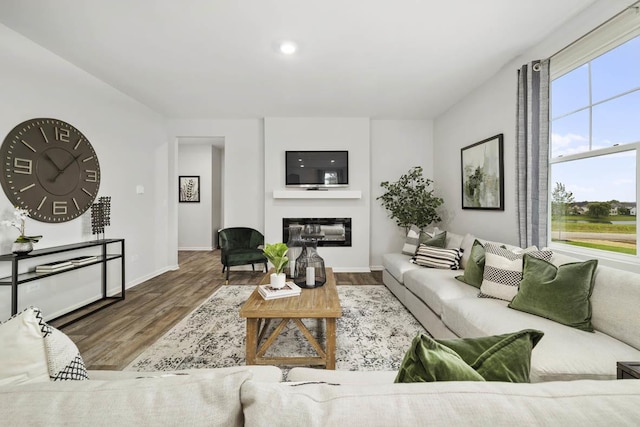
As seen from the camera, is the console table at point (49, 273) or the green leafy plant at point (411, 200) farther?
the green leafy plant at point (411, 200)

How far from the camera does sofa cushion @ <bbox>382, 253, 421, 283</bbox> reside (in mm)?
3216

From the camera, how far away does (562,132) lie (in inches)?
96.5

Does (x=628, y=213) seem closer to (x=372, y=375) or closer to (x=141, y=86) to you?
(x=372, y=375)

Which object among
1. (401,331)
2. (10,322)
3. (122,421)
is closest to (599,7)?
(401,331)

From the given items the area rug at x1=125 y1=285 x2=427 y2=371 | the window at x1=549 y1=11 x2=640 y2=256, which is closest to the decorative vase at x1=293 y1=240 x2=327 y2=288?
the area rug at x1=125 y1=285 x2=427 y2=371

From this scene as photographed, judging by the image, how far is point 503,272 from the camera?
7.00 ft

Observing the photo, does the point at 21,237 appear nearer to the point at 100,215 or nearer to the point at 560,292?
the point at 100,215

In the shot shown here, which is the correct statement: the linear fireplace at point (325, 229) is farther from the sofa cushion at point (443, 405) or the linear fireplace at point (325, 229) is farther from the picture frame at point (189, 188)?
the sofa cushion at point (443, 405)

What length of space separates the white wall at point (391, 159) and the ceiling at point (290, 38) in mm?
1111

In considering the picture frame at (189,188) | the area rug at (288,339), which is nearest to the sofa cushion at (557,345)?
the area rug at (288,339)

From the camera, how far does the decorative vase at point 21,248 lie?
2.35 meters

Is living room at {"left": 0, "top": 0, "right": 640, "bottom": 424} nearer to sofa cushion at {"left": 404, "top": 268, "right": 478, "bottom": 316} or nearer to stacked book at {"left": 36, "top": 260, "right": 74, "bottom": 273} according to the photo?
stacked book at {"left": 36, "top": 260, "right": 74, "bottom": 273}

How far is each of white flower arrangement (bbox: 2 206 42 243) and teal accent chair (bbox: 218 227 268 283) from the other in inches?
83.1

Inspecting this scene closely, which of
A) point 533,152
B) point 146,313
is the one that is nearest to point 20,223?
point 146,313
